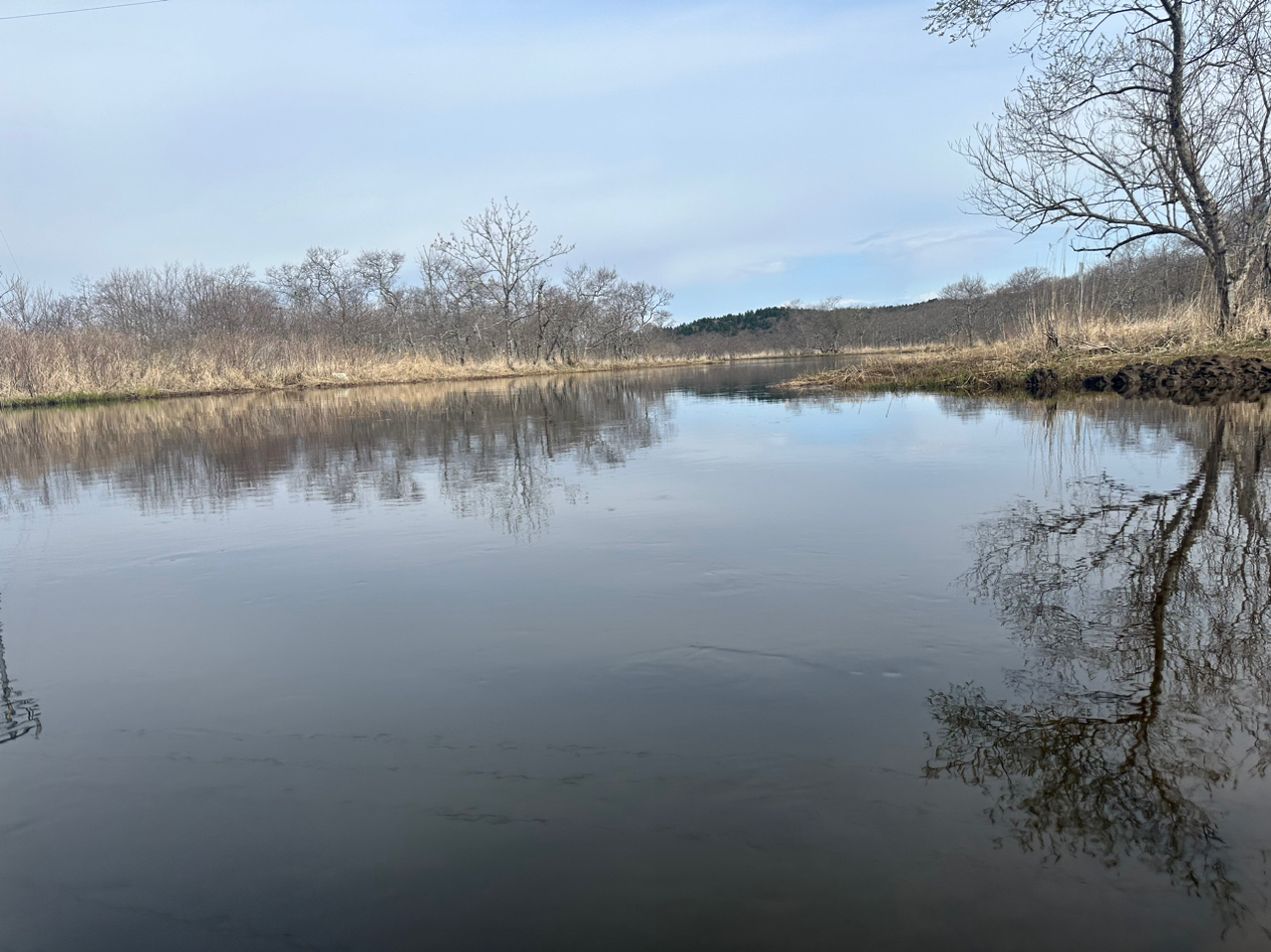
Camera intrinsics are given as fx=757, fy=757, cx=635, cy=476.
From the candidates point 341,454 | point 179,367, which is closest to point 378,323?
point 179,367

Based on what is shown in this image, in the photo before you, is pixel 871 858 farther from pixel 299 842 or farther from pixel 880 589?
pixel 880 589

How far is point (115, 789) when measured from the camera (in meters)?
2.12

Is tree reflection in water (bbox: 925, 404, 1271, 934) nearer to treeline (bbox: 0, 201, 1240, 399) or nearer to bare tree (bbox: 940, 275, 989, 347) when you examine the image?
treeline (bbox: 0, 201, 1240, 399)

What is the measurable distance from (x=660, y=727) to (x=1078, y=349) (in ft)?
46.7

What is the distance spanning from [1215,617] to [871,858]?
76.6 inches

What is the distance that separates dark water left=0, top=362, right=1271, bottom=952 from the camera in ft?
5.20

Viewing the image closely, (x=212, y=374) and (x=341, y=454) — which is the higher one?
(x=212, y=374)

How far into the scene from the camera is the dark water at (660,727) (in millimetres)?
1585

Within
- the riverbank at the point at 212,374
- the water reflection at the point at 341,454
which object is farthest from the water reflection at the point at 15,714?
the riverbank at the point at 212,374

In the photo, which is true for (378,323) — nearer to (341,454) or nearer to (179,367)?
(179,367)

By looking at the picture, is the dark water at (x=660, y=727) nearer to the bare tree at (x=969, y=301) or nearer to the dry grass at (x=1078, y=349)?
the dry grass at (x=1078, y=349)

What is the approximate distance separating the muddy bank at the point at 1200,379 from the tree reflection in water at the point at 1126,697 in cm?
752

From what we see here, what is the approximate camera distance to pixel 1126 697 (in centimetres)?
224

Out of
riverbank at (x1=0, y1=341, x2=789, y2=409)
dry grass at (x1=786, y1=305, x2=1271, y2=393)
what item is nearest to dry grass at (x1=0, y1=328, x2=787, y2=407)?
riverbank at (x1=0, y1=341, x2=789, y2=409)
